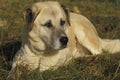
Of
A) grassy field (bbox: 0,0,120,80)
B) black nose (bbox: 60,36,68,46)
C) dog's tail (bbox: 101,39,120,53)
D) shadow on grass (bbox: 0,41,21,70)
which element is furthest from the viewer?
dog's tail (bbox: 101,39,120,53)

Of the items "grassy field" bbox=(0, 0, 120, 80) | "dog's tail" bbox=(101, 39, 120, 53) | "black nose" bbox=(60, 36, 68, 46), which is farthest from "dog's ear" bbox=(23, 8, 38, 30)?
"dog's tail" bbox=(101, 39, 120, 53)

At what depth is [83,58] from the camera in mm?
5785

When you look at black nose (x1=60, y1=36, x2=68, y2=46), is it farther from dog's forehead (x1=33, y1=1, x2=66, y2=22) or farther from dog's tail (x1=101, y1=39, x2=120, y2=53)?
dog's tail (x1=101, y1=39, x2=120, y2=53)

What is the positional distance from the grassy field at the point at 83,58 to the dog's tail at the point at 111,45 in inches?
13.7

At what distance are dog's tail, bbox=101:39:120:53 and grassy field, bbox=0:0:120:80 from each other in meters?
0.35

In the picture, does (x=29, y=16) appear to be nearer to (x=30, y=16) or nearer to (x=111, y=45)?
(x=30, y=16)

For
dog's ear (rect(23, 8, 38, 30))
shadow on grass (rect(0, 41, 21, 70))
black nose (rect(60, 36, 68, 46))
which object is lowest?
shadow on grass (rect(0, 41, 21, 70))

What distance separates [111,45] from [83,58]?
84cm

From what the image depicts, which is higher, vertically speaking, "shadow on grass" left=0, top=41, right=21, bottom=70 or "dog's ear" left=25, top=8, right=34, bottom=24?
"dog's ear" left=25, top=8, right=34, bottom=24

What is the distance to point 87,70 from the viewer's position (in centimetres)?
520

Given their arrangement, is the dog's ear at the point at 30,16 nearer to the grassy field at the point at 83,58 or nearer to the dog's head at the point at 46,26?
the dog's head at the point at 46,26

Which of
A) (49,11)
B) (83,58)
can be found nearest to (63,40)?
(49,11)

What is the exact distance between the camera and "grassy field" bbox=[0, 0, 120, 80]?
503 cm

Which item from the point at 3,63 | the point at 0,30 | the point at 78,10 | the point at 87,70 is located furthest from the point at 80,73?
the point at 78,10
